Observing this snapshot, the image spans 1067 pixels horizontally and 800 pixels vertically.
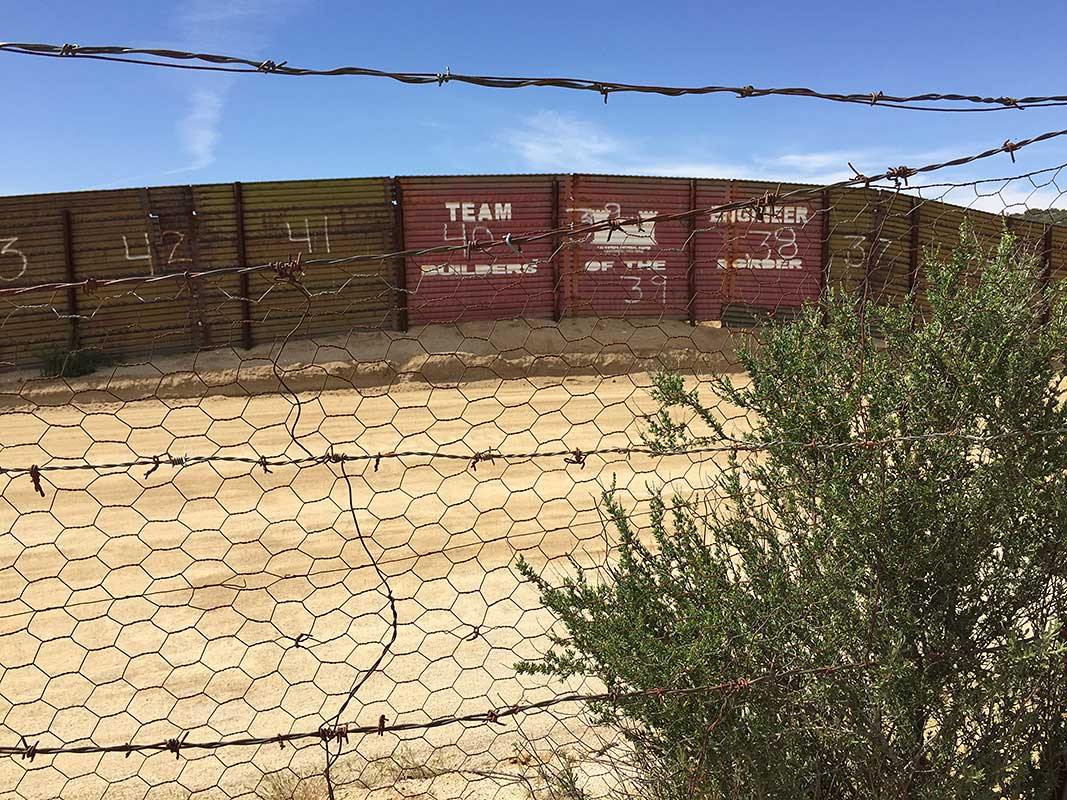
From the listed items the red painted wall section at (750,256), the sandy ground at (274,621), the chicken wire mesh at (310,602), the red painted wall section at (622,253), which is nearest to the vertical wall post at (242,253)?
the chicken wire mesh at (310,602)

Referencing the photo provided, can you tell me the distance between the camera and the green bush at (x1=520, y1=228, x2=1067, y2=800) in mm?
2848

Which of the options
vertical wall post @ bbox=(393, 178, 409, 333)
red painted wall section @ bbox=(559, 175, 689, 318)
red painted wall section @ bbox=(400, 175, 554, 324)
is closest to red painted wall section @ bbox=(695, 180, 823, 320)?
red painted wall section @ bbox=(559, 175, 689, 318)

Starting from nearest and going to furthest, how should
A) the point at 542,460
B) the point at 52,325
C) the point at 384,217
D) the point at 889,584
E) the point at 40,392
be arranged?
the point at 889,584, the point at 542,460, the point at 40,392, the point at 52,325, the point at 384,217

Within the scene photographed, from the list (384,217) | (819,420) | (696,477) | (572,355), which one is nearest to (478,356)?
(572,355)

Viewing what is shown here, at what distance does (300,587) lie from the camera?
6.32 meters

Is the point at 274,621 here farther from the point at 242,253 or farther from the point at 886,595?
the point at 242,253

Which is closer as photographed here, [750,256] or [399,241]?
[399,241]

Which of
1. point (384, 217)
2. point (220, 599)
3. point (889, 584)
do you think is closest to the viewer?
point (889, 584)

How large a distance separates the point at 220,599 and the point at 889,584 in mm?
4720

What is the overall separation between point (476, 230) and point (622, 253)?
2.88m

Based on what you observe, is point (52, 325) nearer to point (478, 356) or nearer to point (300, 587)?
point (478, 356)

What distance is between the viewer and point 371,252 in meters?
16.9

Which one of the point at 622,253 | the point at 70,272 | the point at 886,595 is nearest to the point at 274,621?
the point at 886,595

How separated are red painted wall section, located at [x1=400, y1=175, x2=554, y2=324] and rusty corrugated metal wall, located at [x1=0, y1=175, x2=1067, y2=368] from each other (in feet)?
0.09
